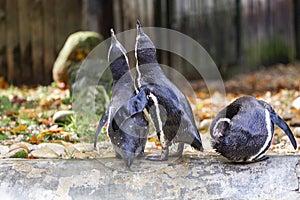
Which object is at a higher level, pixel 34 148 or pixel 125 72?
pixel 125 72

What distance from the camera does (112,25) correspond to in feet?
28.1

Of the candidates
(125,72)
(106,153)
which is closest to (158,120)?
(125,72)

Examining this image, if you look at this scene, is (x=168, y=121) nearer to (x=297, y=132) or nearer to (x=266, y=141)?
(x=266, y=141)

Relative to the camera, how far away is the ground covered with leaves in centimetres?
421

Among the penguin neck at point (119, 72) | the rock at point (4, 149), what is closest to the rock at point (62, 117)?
the rock at point (4, 149)

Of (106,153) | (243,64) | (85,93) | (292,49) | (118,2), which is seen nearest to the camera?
(106,153)

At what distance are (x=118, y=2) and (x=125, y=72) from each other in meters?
5.16

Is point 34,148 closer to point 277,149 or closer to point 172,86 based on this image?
point 172,86

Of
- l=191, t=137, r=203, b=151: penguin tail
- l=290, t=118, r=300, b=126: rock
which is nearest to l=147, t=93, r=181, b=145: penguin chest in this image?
l=191, t=137, r=203, b=151: penguin tail

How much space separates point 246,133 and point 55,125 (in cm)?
241

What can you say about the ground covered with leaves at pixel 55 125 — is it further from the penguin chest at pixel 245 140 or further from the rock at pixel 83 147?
the penguin chest at pixel 245 140

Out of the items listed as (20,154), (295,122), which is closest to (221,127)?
(20,154)

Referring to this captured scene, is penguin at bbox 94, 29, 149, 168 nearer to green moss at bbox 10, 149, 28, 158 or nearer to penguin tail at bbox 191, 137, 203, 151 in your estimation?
penguin tail at bbox 191, 137, 203, 151

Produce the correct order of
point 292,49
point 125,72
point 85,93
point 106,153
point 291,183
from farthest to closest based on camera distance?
point 292,49, point 85,93, point 106,153, point 125,72, point 291,183
